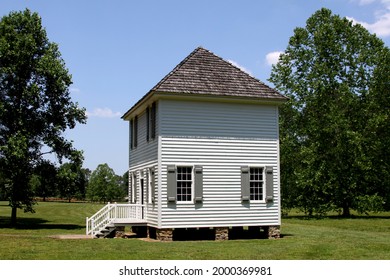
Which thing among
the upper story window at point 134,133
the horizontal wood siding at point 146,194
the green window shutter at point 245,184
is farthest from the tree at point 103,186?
the green window shutter at point 245,184

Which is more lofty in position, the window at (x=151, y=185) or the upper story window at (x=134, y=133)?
the upper story window at (x=134, y=133)

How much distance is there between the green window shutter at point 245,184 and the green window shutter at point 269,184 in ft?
3.25

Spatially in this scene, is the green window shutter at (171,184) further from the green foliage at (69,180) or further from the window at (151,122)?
the green foliage at (69,180)

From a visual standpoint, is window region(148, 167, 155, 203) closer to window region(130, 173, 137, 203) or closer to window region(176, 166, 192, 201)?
window region(176, 166, 192, 201)

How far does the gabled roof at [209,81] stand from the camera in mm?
23406

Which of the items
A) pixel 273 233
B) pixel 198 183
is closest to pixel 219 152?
pixel 198 183

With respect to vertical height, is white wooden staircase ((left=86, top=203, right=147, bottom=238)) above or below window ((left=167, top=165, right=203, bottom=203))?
below

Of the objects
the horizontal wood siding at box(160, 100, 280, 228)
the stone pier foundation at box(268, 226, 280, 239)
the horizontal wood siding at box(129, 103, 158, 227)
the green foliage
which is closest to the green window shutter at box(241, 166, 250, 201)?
the horizontal wood siding at box(160, 100, 280, 228)

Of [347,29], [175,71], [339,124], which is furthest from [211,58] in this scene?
[347,29]

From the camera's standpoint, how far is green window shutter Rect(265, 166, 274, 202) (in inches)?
963

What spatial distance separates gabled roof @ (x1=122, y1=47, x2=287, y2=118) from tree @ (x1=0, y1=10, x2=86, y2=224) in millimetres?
9388

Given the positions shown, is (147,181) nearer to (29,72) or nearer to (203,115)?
(203,115)

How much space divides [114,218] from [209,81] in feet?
25.5

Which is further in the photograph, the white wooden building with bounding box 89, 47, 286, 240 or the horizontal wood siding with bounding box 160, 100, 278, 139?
the horizontal wood siding with bounding box 160, 100, 278, 139
